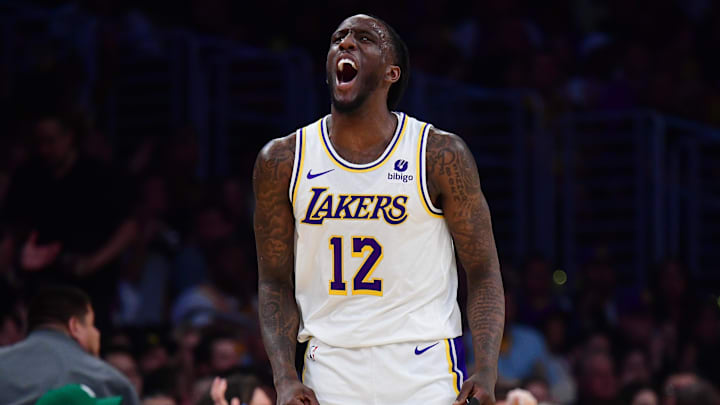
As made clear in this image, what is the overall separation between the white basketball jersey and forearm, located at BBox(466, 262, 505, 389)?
9 centimetres

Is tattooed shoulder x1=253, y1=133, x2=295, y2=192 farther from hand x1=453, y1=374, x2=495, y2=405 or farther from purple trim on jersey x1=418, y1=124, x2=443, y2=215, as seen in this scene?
hand x1=453, y1=374, x2=495, y2=405

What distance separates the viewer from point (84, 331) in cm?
591

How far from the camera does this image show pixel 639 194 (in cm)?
1036

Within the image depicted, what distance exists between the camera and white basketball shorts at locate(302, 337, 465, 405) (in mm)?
3980

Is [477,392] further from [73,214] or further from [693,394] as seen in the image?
[693,394]

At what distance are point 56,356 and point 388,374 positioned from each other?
2.30 metres

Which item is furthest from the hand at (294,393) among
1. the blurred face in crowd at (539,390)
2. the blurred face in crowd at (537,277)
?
the blurred face in crowd at (537,277)

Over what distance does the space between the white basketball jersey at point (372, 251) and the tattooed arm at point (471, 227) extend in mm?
51

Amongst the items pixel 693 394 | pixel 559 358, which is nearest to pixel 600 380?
pixel 559 358

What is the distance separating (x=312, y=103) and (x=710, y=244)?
15.3 feet

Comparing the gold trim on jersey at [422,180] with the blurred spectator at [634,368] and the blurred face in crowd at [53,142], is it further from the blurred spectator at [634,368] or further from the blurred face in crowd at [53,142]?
the blurred spectator at [634,368]

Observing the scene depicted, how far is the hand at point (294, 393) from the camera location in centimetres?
391

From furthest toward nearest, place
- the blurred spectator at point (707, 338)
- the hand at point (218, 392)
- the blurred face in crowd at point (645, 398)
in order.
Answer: the blurred spectator at point (707, 338)
the blurred face in crowd at point (645, 398)
the hand at point (218, 392)

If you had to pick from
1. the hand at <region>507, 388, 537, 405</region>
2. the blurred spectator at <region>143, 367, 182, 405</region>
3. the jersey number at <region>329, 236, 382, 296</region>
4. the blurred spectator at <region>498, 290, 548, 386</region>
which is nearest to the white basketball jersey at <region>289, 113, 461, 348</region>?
the jersey number at <region>329, 236, 382, 296</region>
